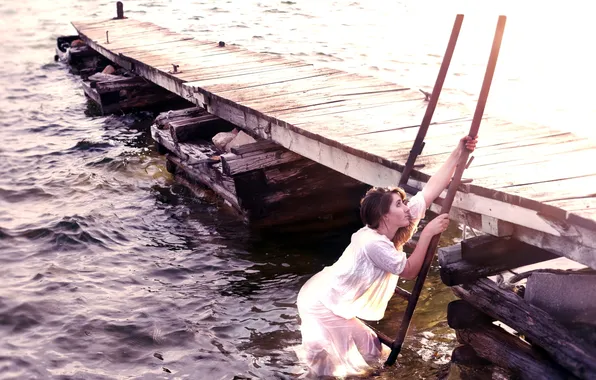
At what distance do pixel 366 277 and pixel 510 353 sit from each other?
1.04 m

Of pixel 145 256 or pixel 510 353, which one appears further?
pixel 145 256

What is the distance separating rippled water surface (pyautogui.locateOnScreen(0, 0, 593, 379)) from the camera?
586 centimetres

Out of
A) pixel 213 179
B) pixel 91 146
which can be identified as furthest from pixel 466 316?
pixel 91 146

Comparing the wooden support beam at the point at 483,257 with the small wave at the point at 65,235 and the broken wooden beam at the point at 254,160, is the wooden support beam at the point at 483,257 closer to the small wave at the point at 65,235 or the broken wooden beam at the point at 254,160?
the broken wooden beam at the point at 254,160

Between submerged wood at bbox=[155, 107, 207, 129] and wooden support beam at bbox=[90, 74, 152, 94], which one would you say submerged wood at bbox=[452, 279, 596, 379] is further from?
wooden support beam at bbox=[90, 74, 152, 94]

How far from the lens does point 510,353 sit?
4.70 m

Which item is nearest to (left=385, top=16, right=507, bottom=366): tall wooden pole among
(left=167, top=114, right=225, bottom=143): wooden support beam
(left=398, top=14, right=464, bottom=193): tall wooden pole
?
(left=398, top=14, right=464, bottom=193): tall wooden pole

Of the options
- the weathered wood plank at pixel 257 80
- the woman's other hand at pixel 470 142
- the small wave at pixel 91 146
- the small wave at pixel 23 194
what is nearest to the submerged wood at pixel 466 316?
the woman's other hand at pixel 470 142

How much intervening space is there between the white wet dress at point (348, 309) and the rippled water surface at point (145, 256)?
31 cm

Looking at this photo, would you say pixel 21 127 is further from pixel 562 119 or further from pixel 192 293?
pixel 562 119

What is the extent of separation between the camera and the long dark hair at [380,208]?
4789 mm

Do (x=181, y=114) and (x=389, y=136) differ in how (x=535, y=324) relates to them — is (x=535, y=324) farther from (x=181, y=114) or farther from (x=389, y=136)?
(x=181, y=114)

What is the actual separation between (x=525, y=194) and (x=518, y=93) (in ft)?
28.9

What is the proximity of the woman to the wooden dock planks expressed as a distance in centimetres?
32
